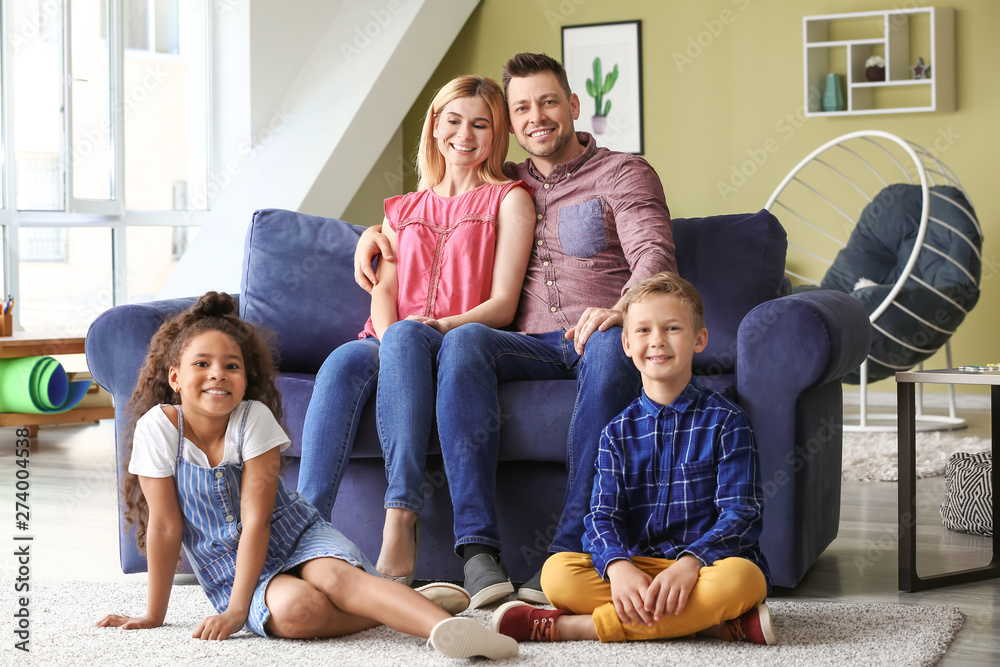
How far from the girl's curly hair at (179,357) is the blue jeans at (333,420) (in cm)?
20

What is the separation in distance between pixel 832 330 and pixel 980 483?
84 centimetres

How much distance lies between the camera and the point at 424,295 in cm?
226

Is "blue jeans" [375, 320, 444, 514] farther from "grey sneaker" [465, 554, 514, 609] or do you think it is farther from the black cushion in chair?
the black cushion in chair

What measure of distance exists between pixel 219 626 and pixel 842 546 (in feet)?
4.76

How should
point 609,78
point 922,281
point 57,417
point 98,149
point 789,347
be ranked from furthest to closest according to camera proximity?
point 609,78
point 98,149
point 922,281
point 57,417
point 789,347

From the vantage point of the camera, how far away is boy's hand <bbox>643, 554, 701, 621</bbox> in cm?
158

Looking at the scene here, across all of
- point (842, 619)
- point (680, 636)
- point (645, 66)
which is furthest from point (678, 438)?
point (645, 66)

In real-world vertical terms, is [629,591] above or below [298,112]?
below

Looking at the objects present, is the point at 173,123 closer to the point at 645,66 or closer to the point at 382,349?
the point at 645,66

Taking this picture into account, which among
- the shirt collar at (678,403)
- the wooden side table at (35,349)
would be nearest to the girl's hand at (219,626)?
the shirt collar at (678,403)

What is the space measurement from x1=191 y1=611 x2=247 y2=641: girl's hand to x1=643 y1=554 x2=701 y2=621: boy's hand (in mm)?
629

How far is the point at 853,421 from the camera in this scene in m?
4.32

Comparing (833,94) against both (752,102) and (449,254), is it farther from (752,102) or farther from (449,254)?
(449,254)

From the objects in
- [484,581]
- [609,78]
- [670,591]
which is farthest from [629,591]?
[609,78]
